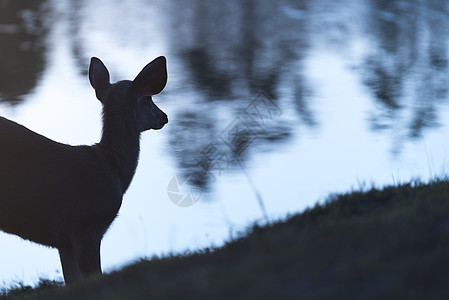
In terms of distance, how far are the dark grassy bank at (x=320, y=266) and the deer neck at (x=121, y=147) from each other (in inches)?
94.0

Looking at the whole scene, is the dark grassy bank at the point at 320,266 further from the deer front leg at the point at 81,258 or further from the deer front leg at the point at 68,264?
the deer front leg at the point at 68,264

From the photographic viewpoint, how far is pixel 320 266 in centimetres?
411

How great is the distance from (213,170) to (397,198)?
7.39 metres

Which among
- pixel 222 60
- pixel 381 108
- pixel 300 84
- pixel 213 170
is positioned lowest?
pixel 213 170

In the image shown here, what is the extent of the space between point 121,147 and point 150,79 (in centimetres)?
73

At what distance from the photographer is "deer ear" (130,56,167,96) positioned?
305 inches

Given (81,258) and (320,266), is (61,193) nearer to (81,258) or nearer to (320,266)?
(81,258)

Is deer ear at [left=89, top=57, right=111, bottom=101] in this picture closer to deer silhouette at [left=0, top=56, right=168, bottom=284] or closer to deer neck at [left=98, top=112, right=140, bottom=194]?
deer neck at [left=98, top=112, right=140, bottom=194]

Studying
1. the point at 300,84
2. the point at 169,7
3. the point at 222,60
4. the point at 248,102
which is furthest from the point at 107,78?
the point at 169,7

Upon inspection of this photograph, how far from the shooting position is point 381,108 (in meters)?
17.1

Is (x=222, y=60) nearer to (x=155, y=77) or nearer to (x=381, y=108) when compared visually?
(x=381, y=108)

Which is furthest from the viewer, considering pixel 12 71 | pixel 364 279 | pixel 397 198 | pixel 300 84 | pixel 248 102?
pixel 12 71

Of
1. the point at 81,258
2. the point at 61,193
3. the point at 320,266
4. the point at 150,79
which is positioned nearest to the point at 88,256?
the point at 81,258

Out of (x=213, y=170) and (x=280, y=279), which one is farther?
(x=213, y=170)
